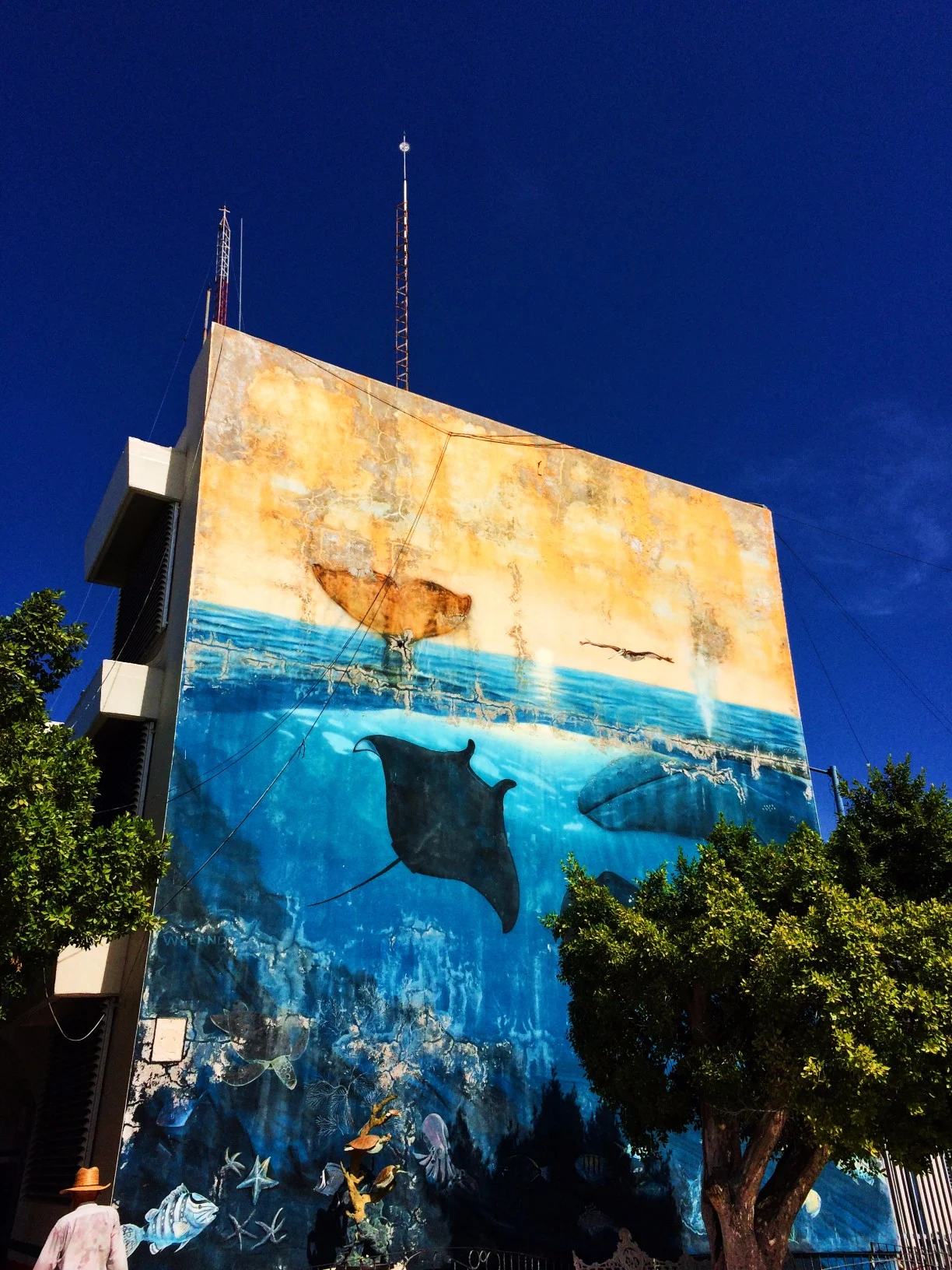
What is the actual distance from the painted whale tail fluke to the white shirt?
5092 mm

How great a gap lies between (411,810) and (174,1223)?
6906 mm

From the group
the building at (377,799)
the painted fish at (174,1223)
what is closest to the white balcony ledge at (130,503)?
the building at (377,799)

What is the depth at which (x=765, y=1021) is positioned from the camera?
11953mm

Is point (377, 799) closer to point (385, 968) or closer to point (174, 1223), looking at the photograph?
point (385, 968)

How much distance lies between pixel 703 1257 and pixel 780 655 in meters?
12.4

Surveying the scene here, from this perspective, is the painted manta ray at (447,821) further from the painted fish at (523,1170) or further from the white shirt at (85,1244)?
the white shirt at (85,1244)

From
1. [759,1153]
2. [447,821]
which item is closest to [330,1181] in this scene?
[447,821]

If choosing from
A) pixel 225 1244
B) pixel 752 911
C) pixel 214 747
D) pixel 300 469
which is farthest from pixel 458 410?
pixel 225 1244

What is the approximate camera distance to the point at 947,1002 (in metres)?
11.3

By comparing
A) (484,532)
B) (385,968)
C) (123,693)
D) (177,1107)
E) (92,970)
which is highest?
(484,532)

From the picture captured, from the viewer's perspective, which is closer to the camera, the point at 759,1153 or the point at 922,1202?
the point at 759,1153

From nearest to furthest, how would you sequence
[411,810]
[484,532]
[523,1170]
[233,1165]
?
1. [233,1165]
2. [523,1170]
3. [411,810]
4. [484,532]

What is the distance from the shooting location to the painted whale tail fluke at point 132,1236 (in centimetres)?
1257

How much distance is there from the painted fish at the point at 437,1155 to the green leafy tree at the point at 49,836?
563 cm
